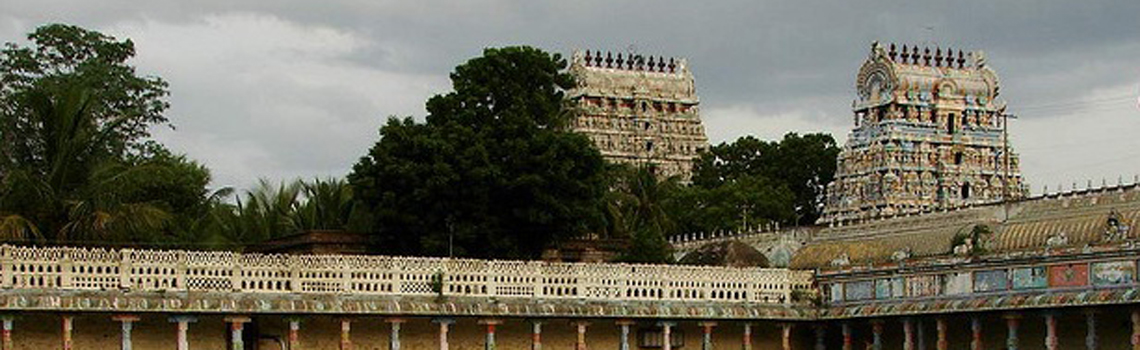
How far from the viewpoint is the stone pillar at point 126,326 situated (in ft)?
92.3

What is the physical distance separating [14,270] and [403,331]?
6912 mm

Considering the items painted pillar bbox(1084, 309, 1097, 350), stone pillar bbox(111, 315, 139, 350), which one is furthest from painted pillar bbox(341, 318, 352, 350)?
painted pillar bbox(1084, 309, 1097, 350)

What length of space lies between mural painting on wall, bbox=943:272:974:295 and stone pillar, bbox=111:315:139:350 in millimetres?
13525

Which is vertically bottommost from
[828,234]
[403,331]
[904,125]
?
[403,331]

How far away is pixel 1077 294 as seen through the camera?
3009cm

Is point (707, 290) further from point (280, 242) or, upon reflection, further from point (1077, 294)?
point (280, 242)

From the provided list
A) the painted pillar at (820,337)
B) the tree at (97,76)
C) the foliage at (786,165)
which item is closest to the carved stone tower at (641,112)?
the foliage at (786,165)

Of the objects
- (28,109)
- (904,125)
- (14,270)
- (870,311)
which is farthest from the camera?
(904,125)

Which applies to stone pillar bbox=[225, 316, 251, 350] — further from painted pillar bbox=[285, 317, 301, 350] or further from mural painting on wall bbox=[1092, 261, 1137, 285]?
mural painting on wall bbox=[1092, 261, 1137, 285]

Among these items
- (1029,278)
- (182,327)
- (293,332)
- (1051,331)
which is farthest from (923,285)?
(182,327)

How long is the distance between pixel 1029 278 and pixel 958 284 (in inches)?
67.1

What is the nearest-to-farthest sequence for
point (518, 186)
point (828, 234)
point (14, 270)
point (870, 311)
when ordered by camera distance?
1. point (14, 270)
2. point (870, 311)
3. point (518, 186)
4. point (828, 234)

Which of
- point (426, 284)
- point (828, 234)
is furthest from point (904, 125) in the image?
point (426, 284)

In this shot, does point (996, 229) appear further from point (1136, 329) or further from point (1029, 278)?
point (1136, 329)
